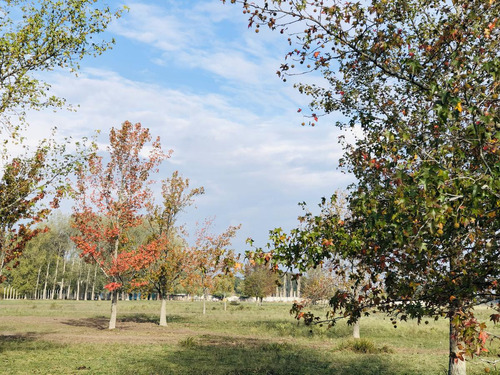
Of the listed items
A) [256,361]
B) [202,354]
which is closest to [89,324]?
[202,354]

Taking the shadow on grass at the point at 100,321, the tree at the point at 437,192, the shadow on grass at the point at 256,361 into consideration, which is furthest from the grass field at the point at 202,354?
the tree at the point at 437,192

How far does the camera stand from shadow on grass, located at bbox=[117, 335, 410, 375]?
14992 mm

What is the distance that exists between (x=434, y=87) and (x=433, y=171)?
1.10 metres

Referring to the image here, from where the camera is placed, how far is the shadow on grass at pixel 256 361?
1499 centimetres

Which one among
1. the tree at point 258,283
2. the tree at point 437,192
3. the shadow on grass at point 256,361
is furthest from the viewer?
the tree at point 258,283

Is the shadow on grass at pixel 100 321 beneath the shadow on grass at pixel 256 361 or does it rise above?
beneath

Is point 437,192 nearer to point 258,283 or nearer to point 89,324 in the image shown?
point 89,324

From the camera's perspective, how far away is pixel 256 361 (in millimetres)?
17141

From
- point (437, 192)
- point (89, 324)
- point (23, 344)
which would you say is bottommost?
point (89, 324)

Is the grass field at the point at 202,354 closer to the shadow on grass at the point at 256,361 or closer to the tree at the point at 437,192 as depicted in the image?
the shadow on grass at the point at 256,361

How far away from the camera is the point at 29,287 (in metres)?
76.8

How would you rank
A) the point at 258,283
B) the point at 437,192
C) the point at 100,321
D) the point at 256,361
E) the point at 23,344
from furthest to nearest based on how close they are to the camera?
the point at 258,283, the point at 100,321, the point at 23,344, the point at 256,361, the point at 437,192

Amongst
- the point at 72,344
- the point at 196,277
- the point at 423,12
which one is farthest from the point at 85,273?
the point at 423,12

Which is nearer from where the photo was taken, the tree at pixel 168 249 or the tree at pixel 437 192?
the tree at pixel 437 192
